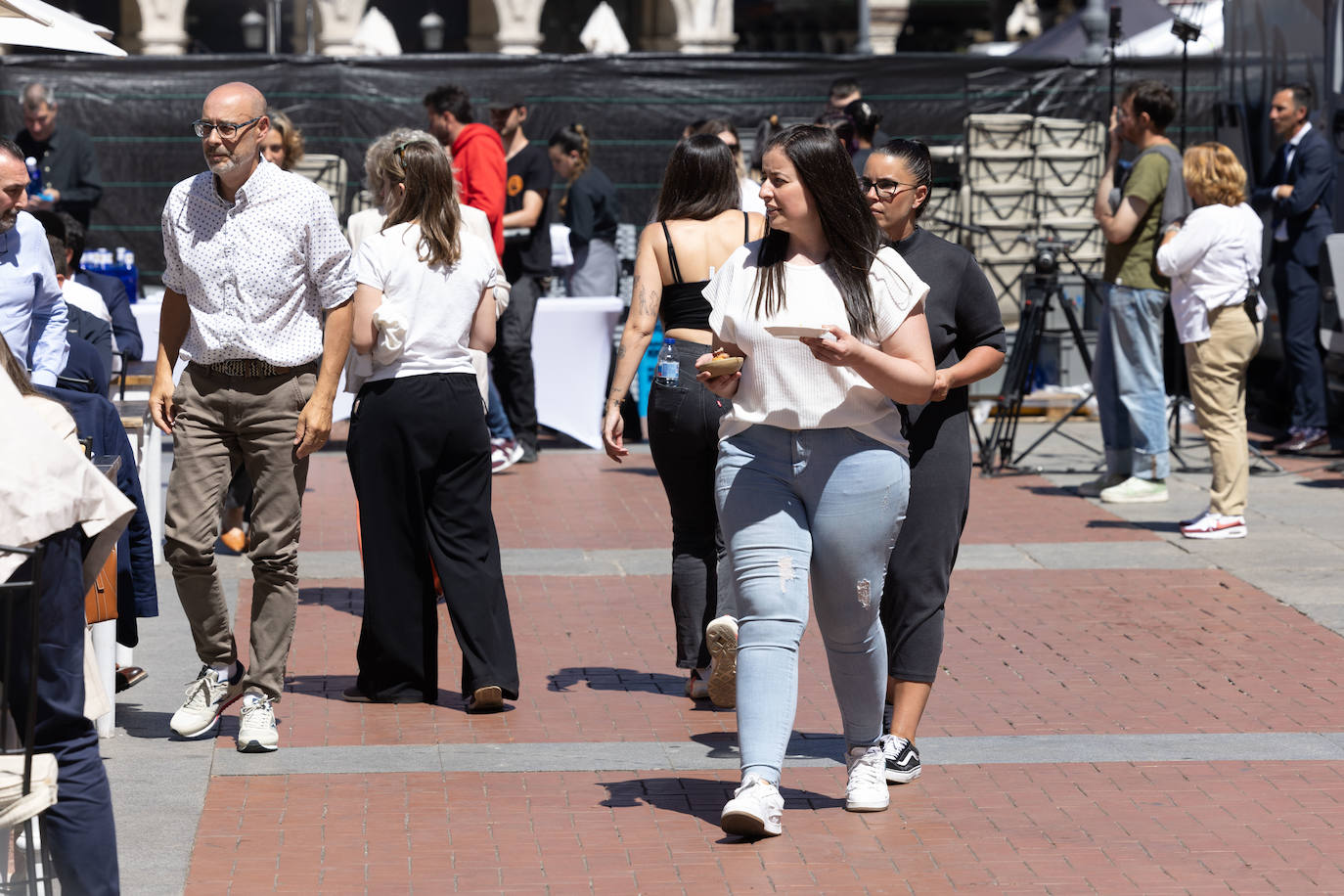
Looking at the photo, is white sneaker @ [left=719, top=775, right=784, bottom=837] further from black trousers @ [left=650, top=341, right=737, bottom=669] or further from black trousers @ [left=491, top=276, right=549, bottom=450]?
black trousers @ [left=491, top=276, right=549, bottom=450]

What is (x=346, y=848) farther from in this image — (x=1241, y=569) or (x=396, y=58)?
(x=396, y=58)

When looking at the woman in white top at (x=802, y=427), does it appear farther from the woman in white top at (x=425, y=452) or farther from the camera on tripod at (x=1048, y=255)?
the camera on tripod at (x=1048, y=255)

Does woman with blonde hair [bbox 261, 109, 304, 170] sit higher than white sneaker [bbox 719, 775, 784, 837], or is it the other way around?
woman with blonde hair [bbox 261, 109, 304, 170]

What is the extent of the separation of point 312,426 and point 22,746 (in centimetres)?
212

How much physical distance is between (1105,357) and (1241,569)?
1973 millimetres

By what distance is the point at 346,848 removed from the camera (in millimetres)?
4898

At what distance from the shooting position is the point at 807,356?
4863 mm

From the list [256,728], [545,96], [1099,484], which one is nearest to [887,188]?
[256,728]

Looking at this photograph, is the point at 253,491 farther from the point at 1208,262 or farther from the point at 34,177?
the point at 34,177

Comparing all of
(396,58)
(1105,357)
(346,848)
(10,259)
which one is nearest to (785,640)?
(346,848)

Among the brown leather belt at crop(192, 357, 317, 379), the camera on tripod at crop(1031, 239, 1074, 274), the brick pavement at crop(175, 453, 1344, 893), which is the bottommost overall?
the brick pavement at crop(175, 453, 1344, 893)

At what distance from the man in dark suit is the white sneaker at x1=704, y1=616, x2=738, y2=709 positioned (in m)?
7.30

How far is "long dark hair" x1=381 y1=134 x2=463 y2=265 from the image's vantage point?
20.3 feet

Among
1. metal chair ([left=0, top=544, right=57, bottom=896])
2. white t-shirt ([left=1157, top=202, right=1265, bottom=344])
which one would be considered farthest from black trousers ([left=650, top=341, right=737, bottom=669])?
white t-shirt ([left=1157, top=202, right=1265, bottom=344])
